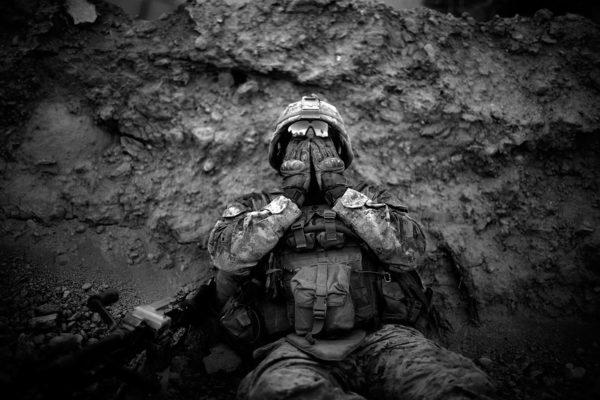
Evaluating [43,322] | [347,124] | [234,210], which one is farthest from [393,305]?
[43,322]

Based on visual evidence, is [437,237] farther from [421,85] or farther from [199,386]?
[199,386]

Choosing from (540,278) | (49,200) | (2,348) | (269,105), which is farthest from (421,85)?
(2,348)

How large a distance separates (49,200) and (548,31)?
5.77 m

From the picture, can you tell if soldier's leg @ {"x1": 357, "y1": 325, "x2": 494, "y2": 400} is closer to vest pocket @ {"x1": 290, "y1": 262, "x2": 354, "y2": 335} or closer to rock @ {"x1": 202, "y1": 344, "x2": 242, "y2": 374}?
vest pocket @ {"x1": 290, "y1": 262, "x2": 354, "y2": 335}

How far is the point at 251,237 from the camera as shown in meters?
2.72

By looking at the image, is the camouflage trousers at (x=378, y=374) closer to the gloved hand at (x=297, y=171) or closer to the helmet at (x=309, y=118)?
the gloved hand at (x=297, y=171)

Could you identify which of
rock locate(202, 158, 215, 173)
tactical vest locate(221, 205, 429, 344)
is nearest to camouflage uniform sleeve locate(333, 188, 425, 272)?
tactical vest locate(221, 205, 429, 344)

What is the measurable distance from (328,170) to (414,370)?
1731 mm

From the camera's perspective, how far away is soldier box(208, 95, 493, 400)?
226 cm

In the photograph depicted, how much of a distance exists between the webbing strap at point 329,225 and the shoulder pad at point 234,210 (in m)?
0.76

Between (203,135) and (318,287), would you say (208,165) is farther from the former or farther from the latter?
(318,287)

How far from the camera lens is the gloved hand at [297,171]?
9.80ft

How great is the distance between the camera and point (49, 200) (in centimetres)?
336

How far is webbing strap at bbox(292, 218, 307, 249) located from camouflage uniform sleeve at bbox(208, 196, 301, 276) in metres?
0.06
